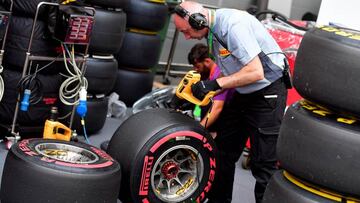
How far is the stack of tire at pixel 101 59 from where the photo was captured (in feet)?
18.0

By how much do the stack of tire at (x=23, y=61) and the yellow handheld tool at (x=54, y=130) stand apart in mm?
612

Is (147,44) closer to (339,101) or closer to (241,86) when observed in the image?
(241,86)

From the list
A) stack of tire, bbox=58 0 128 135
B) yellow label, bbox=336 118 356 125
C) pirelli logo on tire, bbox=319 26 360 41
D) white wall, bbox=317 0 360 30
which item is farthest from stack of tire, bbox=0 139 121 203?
white wall, bbox=317 0 360 30

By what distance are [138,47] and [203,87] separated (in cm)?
304

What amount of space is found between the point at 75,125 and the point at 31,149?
2.07 meters

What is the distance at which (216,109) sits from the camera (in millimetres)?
4336

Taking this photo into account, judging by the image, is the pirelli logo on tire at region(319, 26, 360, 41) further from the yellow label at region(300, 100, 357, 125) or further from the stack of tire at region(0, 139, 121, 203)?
the stack of tire at region(0, 139, 121, 203)

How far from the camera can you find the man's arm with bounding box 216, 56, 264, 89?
12.0ft

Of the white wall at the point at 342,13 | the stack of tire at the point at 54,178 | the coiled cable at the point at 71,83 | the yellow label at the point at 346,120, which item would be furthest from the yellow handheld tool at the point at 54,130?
the white wall at the point at 342,13

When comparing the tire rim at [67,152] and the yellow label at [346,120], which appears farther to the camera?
the tire rim at [67,152]

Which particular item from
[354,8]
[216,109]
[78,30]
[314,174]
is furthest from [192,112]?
[314,174]

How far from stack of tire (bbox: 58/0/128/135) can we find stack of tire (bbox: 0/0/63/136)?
459 millimetres

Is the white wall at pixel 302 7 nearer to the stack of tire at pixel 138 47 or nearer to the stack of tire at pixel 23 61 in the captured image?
the stack of tire at pixel 138 47

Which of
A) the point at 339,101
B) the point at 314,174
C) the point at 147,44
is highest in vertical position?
the point at 339,101
